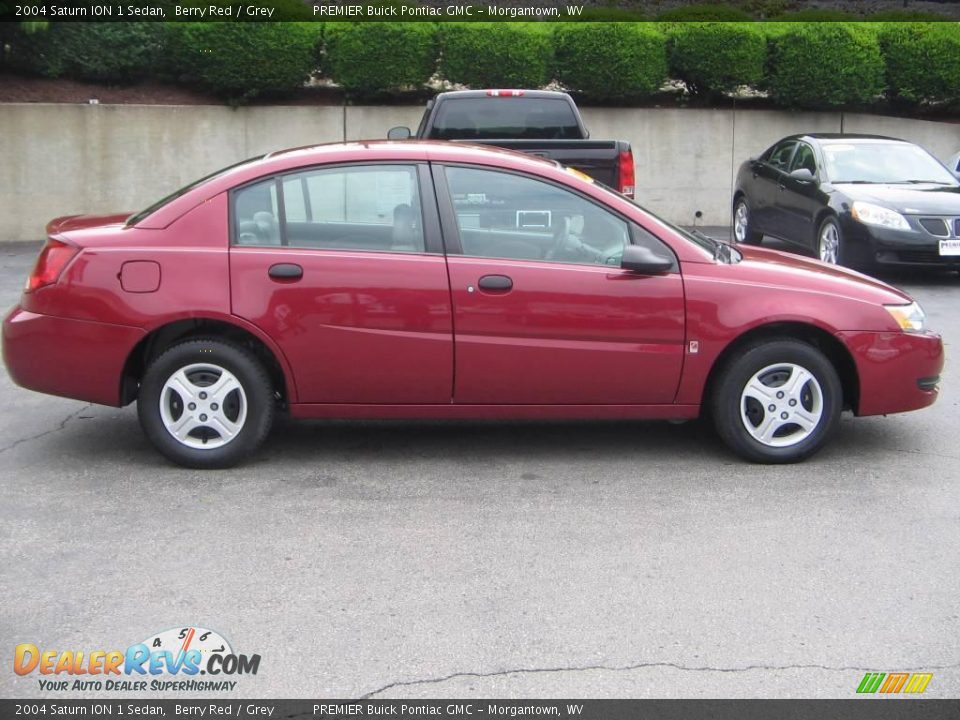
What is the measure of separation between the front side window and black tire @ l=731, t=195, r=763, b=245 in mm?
8648

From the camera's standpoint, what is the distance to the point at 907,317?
20.4 ft

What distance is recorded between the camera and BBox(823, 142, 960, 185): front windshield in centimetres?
1247

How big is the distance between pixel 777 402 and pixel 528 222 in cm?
153

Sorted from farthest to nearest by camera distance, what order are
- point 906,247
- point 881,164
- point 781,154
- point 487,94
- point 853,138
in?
point 781,154 → point 853,138 → point 881,164 → point 487,94 → point 906,247

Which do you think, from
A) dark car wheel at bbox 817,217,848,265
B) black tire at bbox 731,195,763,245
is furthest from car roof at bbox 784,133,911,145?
dark car wheel at bbox 817,217,848,265

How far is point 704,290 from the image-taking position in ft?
19.7

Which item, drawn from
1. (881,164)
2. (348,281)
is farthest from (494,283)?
(881,164)

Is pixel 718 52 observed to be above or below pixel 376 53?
above

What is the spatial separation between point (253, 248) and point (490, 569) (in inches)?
83.0

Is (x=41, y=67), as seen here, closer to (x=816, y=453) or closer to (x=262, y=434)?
(x=262, y=434)

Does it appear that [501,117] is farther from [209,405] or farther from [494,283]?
[209,405]
